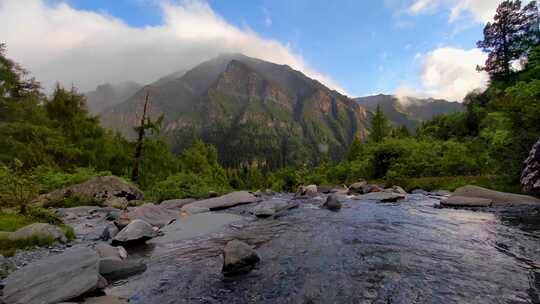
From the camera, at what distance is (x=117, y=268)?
Result: 249 inches

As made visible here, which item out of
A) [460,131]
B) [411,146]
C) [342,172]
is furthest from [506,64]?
[342,172]

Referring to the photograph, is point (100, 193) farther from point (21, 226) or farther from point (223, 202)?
point (21, 226)

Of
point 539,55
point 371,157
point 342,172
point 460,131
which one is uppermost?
point 539,55

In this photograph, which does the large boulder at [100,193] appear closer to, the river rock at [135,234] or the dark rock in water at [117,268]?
the river rock at [135,234]

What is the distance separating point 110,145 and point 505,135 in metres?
34.9

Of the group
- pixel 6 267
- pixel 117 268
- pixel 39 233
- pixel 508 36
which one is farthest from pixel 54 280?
pixel 508 36

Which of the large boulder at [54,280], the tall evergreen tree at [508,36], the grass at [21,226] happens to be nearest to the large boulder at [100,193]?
the grass at [21,226]

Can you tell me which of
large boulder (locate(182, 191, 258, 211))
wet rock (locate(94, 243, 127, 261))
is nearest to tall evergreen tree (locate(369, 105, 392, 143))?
large boulder (locate(182, 191, 258, 211))

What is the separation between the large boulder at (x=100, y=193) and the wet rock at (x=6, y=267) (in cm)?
1212

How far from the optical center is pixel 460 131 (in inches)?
1804

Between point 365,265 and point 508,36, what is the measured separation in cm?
5161

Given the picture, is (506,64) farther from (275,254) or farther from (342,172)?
(275,254)

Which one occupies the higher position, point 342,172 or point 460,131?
point 460,131

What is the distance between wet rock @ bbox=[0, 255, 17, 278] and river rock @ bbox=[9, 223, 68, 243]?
156 cm
